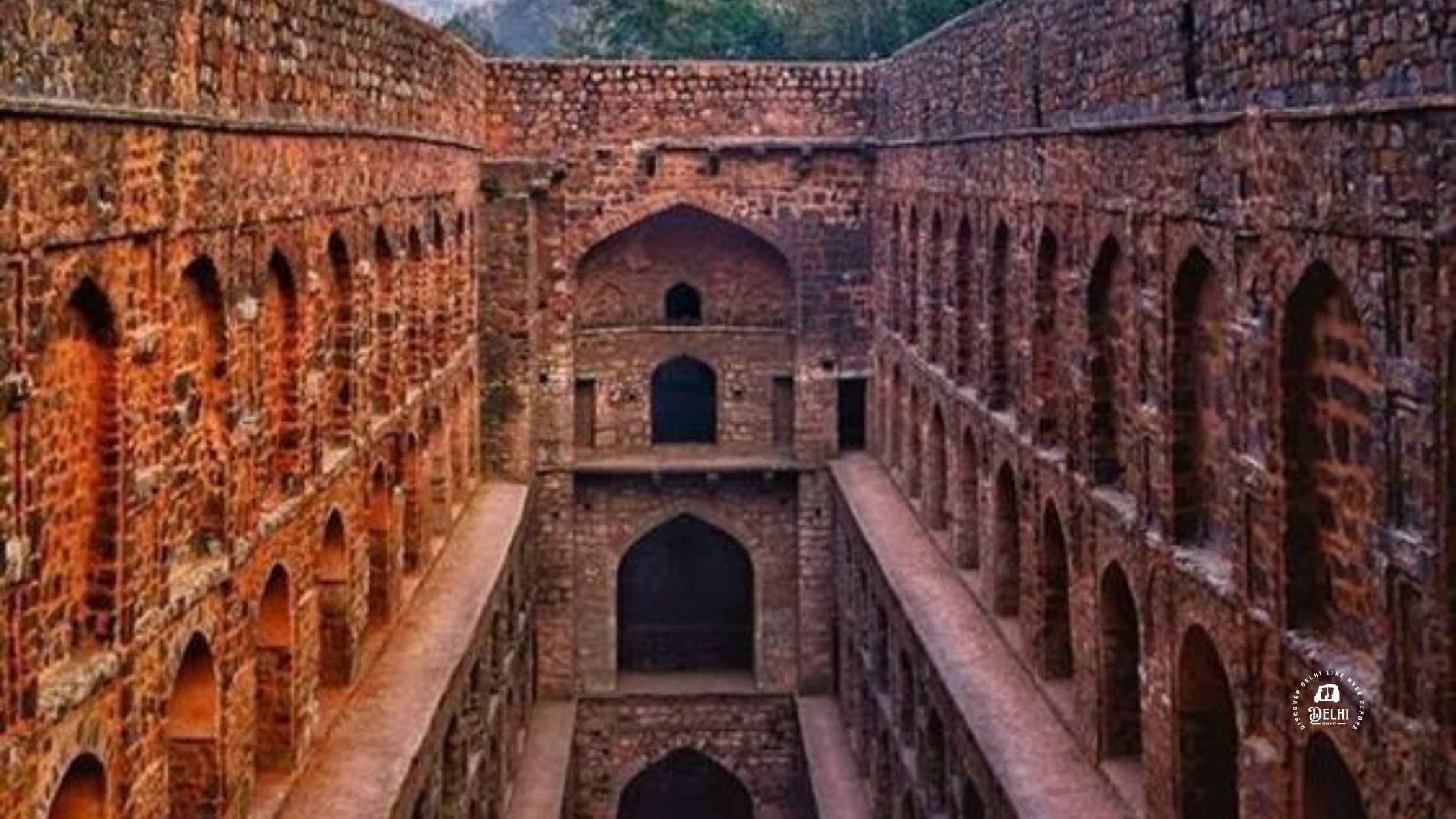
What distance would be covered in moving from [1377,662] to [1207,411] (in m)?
2.63

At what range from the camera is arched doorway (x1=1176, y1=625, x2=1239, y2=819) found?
945 cm

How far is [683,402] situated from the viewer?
24141 mm

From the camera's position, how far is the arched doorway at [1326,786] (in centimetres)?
764

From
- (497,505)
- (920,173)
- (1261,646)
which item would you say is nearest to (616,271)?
(497,505)

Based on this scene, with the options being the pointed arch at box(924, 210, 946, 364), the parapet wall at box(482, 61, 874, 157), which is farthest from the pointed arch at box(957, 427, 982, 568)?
the parapet wall at box(482, 61, 874, 157)

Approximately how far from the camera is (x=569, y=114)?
2214 centimetres

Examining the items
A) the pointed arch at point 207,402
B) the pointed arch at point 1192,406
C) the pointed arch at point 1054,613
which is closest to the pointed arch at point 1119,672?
the pointed arch at point 1192,406

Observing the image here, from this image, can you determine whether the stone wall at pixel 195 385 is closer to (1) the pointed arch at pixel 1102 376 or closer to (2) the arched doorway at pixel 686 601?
(1) the pointed arch at pixel 1102 376

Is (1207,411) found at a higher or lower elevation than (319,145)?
lower

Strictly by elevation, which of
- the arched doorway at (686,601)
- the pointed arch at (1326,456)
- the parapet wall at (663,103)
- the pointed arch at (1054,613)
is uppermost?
the parapet wall at (663,103)

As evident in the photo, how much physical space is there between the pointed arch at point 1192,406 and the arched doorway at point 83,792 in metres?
5.48

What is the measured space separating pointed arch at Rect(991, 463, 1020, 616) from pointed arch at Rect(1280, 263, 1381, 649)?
638cm

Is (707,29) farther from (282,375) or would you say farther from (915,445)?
(282,375)

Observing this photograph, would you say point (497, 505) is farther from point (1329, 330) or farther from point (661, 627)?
point (1329, 330)
